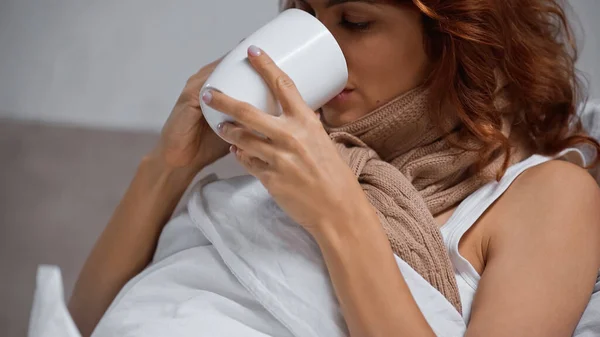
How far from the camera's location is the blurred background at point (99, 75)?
151 centimetres

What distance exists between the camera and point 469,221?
0.95 meters

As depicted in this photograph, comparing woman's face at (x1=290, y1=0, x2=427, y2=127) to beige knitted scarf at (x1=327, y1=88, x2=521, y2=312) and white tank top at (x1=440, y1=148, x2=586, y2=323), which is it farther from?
white tank top at (x1=440, y1=148, x2=586, y2=323)

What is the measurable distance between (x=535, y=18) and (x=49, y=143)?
0.97 meters

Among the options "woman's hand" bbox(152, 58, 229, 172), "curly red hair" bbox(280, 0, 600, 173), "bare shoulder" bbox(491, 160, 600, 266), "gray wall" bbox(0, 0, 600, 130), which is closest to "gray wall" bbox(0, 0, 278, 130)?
"gray wall" bbox(0, 0, 600, 130)

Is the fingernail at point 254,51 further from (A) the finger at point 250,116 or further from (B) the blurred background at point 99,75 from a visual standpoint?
(B) the blurred background at point 99,75

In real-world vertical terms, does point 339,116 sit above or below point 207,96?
below

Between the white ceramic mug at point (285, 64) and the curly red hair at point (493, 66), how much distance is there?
16cm

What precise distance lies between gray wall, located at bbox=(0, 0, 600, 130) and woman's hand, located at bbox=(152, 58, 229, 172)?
0.46m

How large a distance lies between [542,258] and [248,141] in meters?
0.37

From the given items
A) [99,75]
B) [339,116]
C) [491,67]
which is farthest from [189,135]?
[99,75]

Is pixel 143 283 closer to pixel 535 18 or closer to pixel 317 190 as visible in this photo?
pixel 317 190

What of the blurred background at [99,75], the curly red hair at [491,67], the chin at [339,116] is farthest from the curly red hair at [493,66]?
the blurred background at [99,75]

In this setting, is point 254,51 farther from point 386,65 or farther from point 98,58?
point 98,58

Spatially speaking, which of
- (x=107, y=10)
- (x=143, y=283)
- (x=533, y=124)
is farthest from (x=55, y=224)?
(x=533, y=124)
